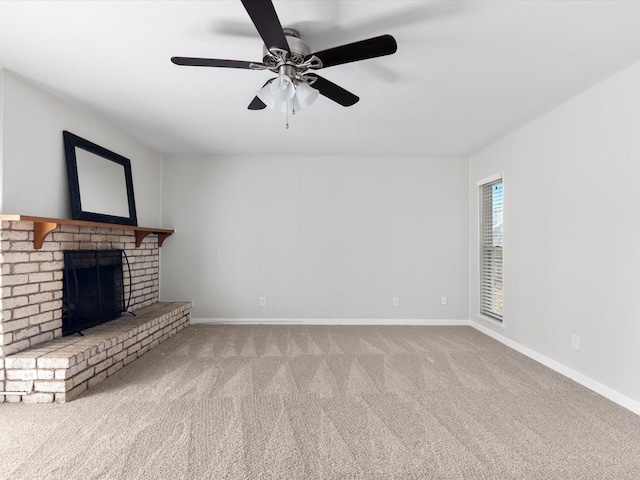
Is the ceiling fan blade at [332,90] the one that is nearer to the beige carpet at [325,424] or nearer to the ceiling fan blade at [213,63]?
the ceiling fan blade at [213,63]

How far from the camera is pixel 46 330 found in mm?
2979

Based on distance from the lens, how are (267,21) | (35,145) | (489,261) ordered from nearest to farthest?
(267,21) → (35,145) → (489,261)

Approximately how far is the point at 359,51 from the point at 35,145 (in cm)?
273

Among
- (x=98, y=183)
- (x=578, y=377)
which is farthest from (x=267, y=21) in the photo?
(x=578, y=377)

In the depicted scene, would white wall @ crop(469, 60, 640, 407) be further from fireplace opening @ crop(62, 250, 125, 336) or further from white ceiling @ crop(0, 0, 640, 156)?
Result: fireplace opening @ crop(62, 250, 125, 336)

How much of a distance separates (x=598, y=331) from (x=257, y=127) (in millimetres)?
3658

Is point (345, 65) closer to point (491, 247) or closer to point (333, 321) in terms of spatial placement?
point (491, 247)

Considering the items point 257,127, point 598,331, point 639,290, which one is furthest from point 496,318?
point 257,127

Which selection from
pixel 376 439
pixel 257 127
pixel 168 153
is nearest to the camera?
pixel 376 439

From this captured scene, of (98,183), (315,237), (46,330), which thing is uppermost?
(98,183)

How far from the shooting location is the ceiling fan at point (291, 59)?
169 cm

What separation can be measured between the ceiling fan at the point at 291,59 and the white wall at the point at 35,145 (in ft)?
5.57

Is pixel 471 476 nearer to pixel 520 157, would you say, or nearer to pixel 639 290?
pixel 639 290

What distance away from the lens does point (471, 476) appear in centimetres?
184
